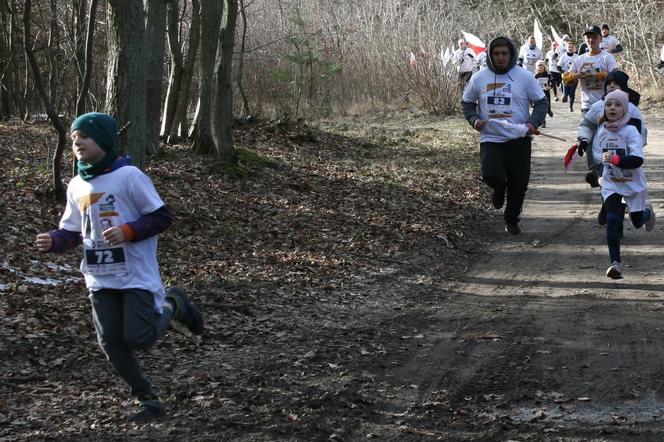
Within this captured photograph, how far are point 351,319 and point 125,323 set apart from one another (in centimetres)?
302

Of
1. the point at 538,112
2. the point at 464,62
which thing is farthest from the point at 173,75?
the point at 464,62

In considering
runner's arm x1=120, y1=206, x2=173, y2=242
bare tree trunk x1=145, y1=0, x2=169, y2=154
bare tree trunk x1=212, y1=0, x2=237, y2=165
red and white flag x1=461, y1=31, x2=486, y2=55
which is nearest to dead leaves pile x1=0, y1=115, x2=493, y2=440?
bare tree trunk x1=212, y1=0, x2=237, y2=165

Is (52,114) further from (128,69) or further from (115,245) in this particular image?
(115,245)

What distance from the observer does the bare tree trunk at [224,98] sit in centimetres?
1401

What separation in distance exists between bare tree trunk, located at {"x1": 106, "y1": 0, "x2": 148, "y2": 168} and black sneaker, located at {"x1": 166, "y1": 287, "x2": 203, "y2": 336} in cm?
279

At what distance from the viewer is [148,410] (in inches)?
207

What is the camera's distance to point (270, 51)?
27078 mm

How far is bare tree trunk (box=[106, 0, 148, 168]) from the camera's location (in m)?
8.16

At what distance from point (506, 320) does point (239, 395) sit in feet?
8.82

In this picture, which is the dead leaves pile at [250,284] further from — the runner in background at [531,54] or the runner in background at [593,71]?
the runner in background at [531,54]

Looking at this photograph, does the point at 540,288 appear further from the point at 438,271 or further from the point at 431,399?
the point at 431,399

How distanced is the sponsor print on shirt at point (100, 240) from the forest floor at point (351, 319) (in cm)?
92

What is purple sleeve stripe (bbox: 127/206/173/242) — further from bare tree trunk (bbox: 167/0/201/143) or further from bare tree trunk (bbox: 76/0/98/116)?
bare tree trunk (bbox: 167/0/201/143)

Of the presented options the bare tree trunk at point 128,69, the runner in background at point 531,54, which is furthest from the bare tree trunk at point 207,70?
the runner in background at point 531,54
